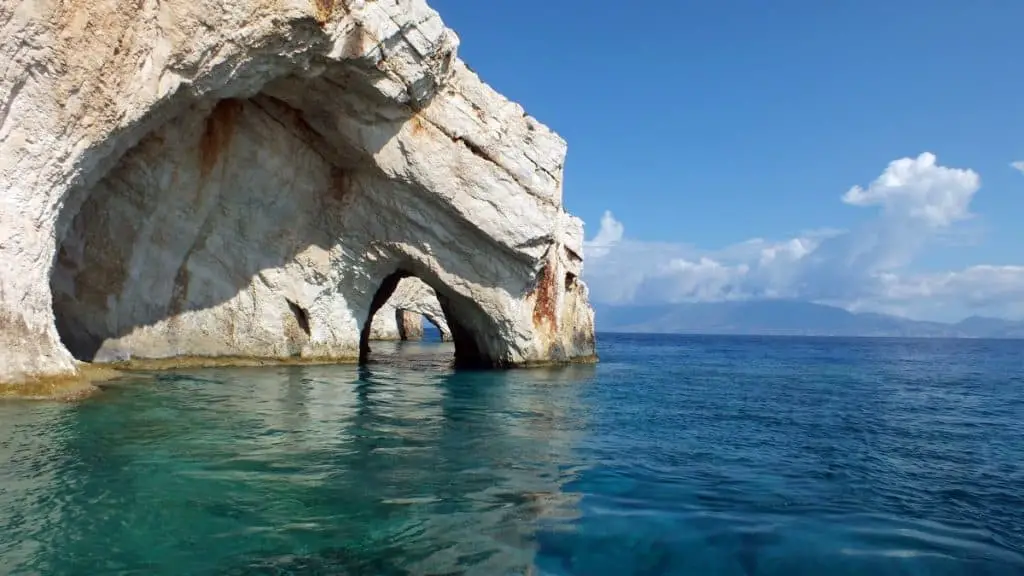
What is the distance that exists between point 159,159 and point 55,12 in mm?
7000

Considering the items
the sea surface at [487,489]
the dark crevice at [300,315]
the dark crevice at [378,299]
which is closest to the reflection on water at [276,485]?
the sea surface at [487,489]

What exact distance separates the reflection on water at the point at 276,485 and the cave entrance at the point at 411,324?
15.3 meters

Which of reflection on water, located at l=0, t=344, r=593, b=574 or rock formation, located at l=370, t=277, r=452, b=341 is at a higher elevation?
rock formation, located at l=370, t=277, r=452, b=341

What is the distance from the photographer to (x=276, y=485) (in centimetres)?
812

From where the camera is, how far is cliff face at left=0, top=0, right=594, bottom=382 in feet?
46.0

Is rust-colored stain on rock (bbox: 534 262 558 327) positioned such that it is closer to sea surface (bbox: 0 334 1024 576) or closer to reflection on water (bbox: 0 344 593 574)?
sea surface (bbox: 0 334 1024 576)

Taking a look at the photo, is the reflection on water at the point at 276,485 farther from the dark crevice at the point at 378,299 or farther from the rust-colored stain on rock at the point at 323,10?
the dark crevice at the point at 378,299

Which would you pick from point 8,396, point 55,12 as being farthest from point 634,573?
point 55,12

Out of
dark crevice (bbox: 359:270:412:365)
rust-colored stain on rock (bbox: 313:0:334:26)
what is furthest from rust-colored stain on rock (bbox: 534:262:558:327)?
rust-colored stain on rock (bbox: 313:0:334:26)

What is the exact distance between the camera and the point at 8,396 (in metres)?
13.0

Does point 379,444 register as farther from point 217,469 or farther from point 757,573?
point 757,573

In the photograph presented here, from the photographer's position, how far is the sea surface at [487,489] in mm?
6176

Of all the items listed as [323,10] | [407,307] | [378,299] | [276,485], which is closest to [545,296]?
[378,299]

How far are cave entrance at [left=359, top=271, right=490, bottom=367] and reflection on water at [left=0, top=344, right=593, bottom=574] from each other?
1526 cm
